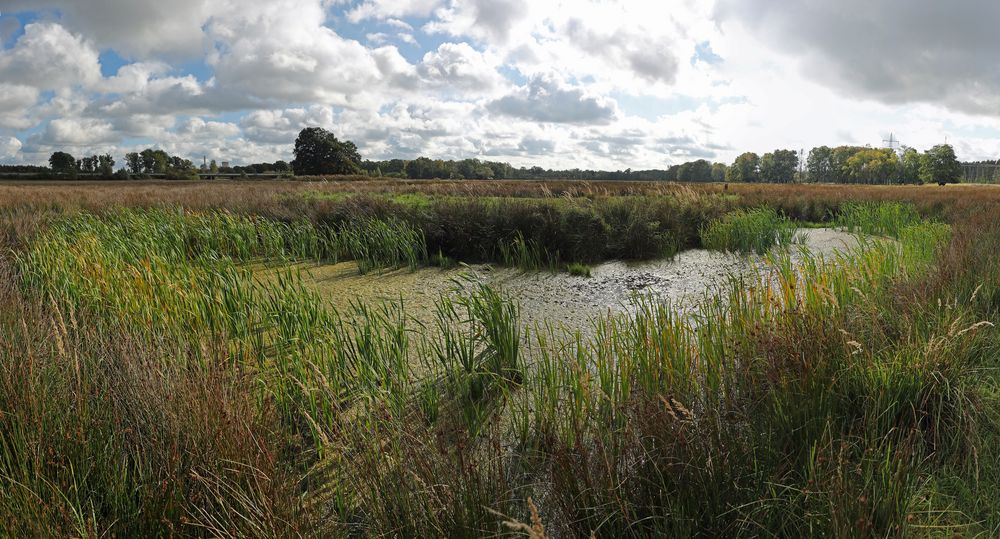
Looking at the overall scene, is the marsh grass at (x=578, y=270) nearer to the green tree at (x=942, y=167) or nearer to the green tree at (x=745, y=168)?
the green tree at (x=942, y=167)

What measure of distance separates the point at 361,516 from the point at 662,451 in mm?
1299

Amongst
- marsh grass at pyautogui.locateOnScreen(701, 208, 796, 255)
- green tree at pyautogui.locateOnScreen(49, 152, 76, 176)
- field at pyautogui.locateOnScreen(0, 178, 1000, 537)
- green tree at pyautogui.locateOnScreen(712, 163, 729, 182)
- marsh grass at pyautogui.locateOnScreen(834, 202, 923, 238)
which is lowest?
field at pyautogui.locateOnScreen(0, 178, 1000, 537)

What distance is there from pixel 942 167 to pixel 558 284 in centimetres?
7846

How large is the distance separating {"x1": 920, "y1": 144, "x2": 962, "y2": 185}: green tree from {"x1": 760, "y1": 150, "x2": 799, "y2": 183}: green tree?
89.2 ft

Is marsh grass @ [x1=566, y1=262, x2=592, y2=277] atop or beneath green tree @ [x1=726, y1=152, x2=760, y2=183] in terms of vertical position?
beneath

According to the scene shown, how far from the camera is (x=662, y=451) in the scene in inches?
77.4

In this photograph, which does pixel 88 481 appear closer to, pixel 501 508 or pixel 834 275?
pixel 501 508

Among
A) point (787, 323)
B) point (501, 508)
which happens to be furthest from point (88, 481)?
point (787, 323)

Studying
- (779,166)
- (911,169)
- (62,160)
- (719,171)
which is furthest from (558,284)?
(719,171)

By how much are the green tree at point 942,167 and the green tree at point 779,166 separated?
27182 mm

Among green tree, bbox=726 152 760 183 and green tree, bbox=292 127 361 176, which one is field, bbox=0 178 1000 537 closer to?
green tree, bbox=292 127 361 176

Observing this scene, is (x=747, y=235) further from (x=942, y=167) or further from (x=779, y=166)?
(x=779, y=166)

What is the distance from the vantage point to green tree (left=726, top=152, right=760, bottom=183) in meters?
93.4

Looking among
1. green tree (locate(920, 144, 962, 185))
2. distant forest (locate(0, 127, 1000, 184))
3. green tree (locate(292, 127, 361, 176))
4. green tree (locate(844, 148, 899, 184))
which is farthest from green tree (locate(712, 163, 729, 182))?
green tree (locate(292, 127, 361, 176))
